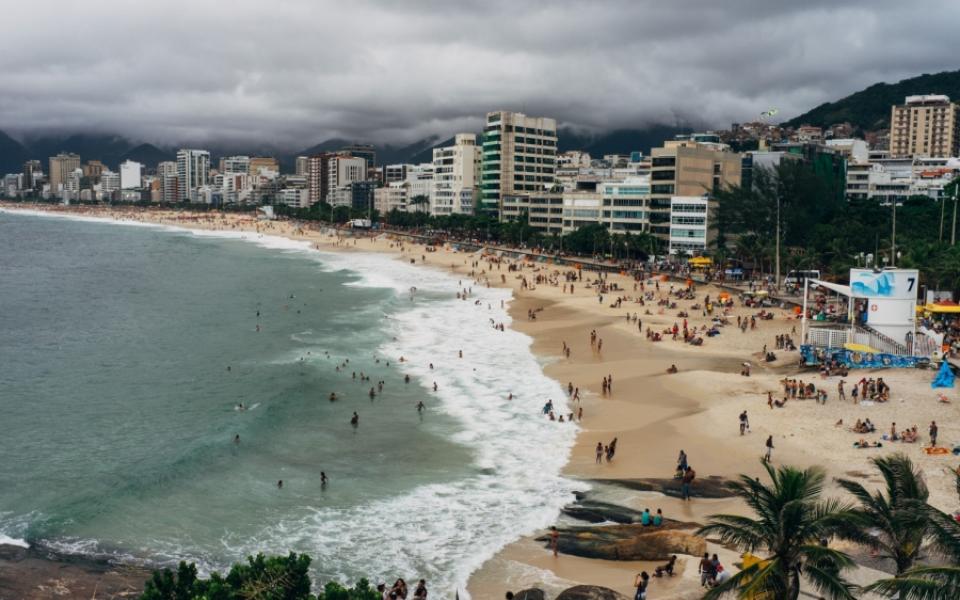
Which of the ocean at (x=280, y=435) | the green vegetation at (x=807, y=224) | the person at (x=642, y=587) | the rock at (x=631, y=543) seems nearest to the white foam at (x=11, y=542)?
the ocean at (x=280, y=435)

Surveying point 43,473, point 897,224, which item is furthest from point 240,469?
point 897,224

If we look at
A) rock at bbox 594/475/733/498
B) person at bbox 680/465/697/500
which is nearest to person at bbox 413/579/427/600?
rock at bbox 594/475/733/498

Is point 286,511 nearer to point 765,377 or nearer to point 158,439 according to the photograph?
point 158,439

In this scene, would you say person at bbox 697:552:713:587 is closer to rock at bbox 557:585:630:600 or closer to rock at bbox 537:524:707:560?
rock at bbox 537:524:707:560

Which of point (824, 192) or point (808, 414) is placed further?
point (824, 192)

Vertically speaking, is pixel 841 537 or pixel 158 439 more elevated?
pixel 841 537

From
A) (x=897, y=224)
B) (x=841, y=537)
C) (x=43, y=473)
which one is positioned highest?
(x=897, y=224)

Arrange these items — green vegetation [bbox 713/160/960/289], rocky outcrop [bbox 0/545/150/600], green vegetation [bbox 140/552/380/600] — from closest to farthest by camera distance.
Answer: green vegetation [bbox 140/552/380/600] < rocky outcrop [bbox 0/545/150/600] < green vegetation [bbox 713/160/960/289]
